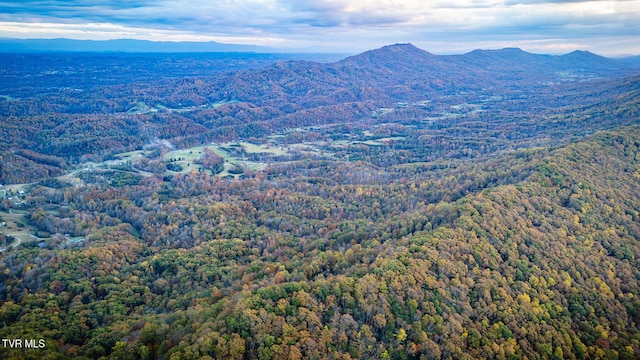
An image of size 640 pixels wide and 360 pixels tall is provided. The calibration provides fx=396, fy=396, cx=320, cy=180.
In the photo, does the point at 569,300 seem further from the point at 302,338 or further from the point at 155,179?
the point at 155,179

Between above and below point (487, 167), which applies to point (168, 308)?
below

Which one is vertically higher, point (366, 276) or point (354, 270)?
point (366, 276)

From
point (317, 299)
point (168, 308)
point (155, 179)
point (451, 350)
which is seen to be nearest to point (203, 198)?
point (155, 179)

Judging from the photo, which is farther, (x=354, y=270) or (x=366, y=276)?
(x=354, y=270)

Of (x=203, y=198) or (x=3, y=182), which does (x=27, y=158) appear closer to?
(x=3, y=182)

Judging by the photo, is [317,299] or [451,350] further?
[317,299]

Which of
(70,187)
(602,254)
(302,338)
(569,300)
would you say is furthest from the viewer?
(70,187)

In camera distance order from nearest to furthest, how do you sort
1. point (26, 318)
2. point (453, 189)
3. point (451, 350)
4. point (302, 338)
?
point (302, 338) < point (451, 350) < point (26, 318) < point (453, 189)

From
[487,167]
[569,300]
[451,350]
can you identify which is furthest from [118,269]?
[487,167]

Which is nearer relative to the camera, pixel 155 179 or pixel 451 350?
pixel 451 350
